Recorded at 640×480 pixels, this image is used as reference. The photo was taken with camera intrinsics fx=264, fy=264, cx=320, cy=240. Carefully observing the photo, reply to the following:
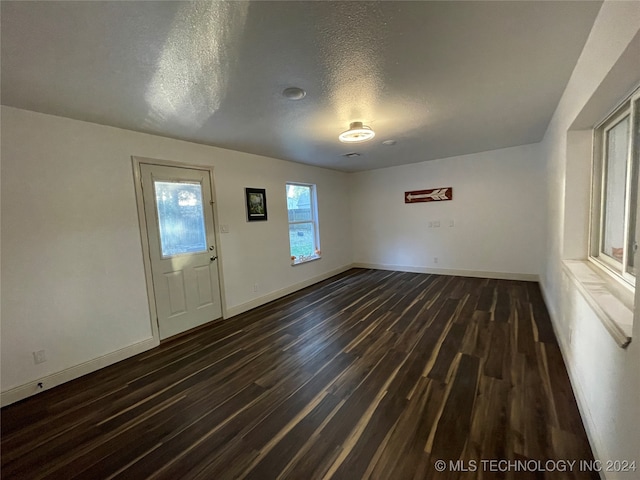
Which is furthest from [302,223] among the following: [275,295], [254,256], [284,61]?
[284,61]

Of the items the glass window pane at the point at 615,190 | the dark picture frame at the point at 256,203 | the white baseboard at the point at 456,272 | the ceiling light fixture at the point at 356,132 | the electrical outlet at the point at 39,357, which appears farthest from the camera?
the white baseboard at the point at 456,272

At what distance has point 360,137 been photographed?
2.94 meters

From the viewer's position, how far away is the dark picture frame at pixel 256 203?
13.7 feet

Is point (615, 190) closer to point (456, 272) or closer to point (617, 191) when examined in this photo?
point (617, 191)

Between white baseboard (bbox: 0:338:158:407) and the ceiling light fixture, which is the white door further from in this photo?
the ceiling light fixture

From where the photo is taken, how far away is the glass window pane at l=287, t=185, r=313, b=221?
16.8 feet

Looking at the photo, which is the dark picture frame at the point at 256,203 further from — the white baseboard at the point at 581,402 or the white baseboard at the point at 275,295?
the white baseboard at the point at 581,402

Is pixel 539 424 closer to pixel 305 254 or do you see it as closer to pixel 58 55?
pixel 58 55

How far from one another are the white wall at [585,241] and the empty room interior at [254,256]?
2 centimetres

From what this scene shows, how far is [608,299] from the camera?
57.6 inches

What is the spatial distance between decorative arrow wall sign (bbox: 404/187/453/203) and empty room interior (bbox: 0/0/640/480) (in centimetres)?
143

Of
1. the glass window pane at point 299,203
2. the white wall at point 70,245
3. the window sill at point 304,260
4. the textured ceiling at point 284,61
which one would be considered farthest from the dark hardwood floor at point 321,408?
the glass window pane at point 299,203

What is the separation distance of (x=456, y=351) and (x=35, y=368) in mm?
3869

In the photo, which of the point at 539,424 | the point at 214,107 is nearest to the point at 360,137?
the point at 214,107
